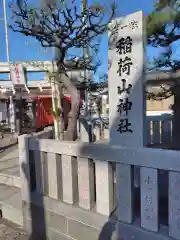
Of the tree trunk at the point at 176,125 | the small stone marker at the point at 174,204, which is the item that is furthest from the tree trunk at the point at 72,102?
the tree trunk at the point at 176,125

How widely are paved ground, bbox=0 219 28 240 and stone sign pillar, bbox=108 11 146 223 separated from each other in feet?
5.05

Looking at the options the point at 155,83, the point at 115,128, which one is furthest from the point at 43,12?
the point at 155,83

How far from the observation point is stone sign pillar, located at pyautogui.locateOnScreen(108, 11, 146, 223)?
2104 mm

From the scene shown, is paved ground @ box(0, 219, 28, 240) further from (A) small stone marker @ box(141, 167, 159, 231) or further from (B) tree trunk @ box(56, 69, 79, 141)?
(A) small stone marker @ box(141, 167, 159, 231)

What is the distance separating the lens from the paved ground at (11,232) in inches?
116

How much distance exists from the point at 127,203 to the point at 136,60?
1343 millimetres

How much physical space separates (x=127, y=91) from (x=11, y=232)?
245 cm

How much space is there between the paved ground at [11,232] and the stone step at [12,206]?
82 mm

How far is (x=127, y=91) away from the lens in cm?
219

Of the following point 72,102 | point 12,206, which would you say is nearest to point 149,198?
point 72,102

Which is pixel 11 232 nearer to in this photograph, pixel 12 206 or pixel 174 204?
pixel 12 206

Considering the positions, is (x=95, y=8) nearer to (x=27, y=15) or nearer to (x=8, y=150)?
(x=27, y=15)

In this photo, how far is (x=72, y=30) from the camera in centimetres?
326

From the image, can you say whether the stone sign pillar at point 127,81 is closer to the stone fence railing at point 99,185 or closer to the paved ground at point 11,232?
the stone fence railing at point 99,185
